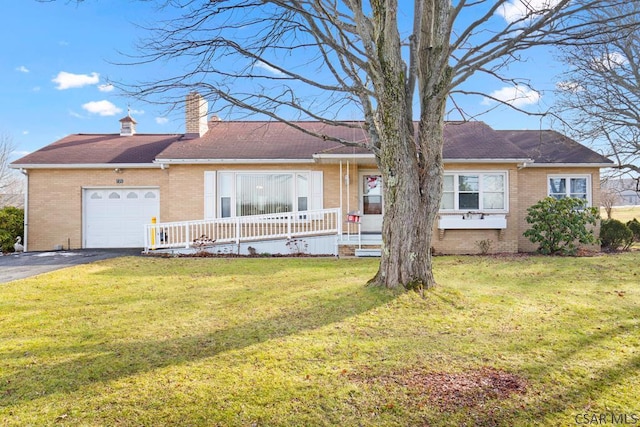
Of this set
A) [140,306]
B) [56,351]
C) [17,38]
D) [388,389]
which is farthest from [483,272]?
[17,38]

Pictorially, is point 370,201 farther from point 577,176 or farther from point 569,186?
point 577,176

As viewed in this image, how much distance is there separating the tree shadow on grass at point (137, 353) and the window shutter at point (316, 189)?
27.0ft

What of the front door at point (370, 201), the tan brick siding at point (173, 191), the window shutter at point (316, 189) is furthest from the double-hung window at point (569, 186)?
the window shutter at point (316, 189)

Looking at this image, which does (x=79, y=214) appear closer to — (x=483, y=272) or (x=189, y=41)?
(x=189, y=41)

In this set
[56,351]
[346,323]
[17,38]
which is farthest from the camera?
[17,38]

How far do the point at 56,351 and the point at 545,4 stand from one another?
8572 mm

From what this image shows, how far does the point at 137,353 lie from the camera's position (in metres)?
4.16

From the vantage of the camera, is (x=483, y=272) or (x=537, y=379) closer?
(x=537, y=379)

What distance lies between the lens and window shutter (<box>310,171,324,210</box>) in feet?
45.4

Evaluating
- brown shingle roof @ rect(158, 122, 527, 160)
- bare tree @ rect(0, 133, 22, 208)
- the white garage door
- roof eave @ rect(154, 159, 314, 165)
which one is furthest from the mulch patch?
bare tree @ rect(0, 133, 22, 208)

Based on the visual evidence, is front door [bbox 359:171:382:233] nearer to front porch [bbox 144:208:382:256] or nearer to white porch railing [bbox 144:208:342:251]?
front porch [bbox 144:208:382:256]

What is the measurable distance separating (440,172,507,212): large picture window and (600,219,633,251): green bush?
5.12 metres

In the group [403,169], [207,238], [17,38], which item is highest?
[17,38]

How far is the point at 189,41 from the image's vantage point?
6.22 meters
